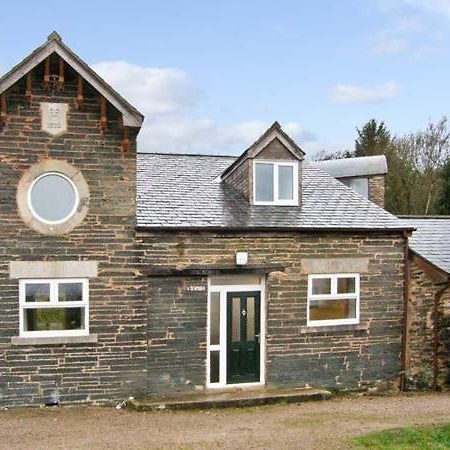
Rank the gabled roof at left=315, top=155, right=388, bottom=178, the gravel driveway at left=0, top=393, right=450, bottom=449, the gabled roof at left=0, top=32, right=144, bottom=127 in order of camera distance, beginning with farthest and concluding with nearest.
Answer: the gabled roof at left=315, top=155, right=388, bottom=178
the gabled roof at left=0, top=32, right=144, bottom=127
the gravel driveway at left=0, top=393, right=450, bottom=449

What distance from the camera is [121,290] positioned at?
13195 mm

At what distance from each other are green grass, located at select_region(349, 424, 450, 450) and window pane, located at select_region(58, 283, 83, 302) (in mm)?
6215

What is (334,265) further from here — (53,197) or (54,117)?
(54,117)

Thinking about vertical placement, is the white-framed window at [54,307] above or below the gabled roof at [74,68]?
below

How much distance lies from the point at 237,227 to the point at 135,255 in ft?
7.64

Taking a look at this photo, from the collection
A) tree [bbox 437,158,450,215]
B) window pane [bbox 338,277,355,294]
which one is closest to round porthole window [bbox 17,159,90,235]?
window pane [bbox 338,277,355,294]

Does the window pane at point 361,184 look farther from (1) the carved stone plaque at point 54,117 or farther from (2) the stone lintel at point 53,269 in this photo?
(1) the carved stone plaque at point 54,117

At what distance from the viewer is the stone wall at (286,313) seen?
13508mm

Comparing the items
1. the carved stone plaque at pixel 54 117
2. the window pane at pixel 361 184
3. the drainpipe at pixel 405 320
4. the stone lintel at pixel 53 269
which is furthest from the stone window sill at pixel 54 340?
the window pane at pixel 361 184

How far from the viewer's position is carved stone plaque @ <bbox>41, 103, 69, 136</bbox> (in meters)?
→ 12.8

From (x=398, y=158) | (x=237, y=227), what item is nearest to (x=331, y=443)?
(x=237, y=227)

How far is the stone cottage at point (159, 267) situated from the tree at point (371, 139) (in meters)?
34.2

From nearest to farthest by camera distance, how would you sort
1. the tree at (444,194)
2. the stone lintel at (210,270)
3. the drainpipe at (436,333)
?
1. the stone lintel at (210,270)
2. the drainpipe at (436,333)
3. the tree at (444,194)

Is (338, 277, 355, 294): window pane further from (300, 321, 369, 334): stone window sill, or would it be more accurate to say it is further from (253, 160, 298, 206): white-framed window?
(253, 160, 298, 206): white-framed window
